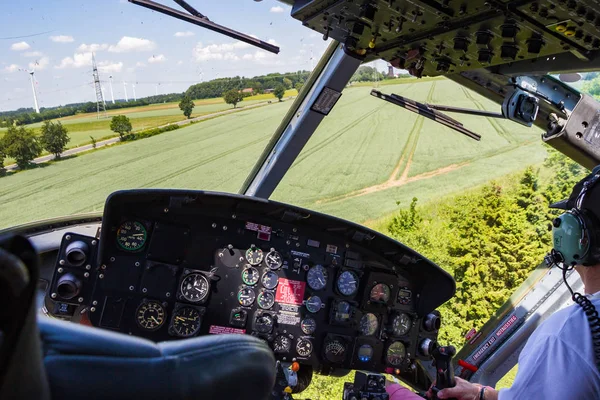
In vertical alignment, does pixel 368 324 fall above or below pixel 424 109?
below

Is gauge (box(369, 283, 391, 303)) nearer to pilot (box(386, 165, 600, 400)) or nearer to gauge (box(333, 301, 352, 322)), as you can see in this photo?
gauge (box(333, 301, 352, 322))

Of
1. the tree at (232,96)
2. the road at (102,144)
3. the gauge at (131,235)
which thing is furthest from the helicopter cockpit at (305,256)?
the tree at (232,96)

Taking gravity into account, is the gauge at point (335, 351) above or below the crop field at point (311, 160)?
below

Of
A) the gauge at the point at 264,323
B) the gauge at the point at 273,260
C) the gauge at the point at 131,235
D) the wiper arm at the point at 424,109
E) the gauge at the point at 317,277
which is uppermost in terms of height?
the wiper arm at the point at 424,109

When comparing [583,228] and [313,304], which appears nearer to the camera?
[583,228]

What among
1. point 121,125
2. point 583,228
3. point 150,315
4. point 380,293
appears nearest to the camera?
point 583,228

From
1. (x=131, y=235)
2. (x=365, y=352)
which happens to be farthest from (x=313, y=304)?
(x=131, y=235)

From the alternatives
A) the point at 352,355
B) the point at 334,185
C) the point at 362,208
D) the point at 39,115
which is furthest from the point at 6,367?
the point at 362,208

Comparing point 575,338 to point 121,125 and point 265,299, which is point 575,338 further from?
point 121,125

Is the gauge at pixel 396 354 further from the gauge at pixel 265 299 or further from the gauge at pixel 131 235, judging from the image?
the gauge at pixel 131 235

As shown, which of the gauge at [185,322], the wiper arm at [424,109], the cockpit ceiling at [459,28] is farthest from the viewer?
the wiper arm at [424,109]
